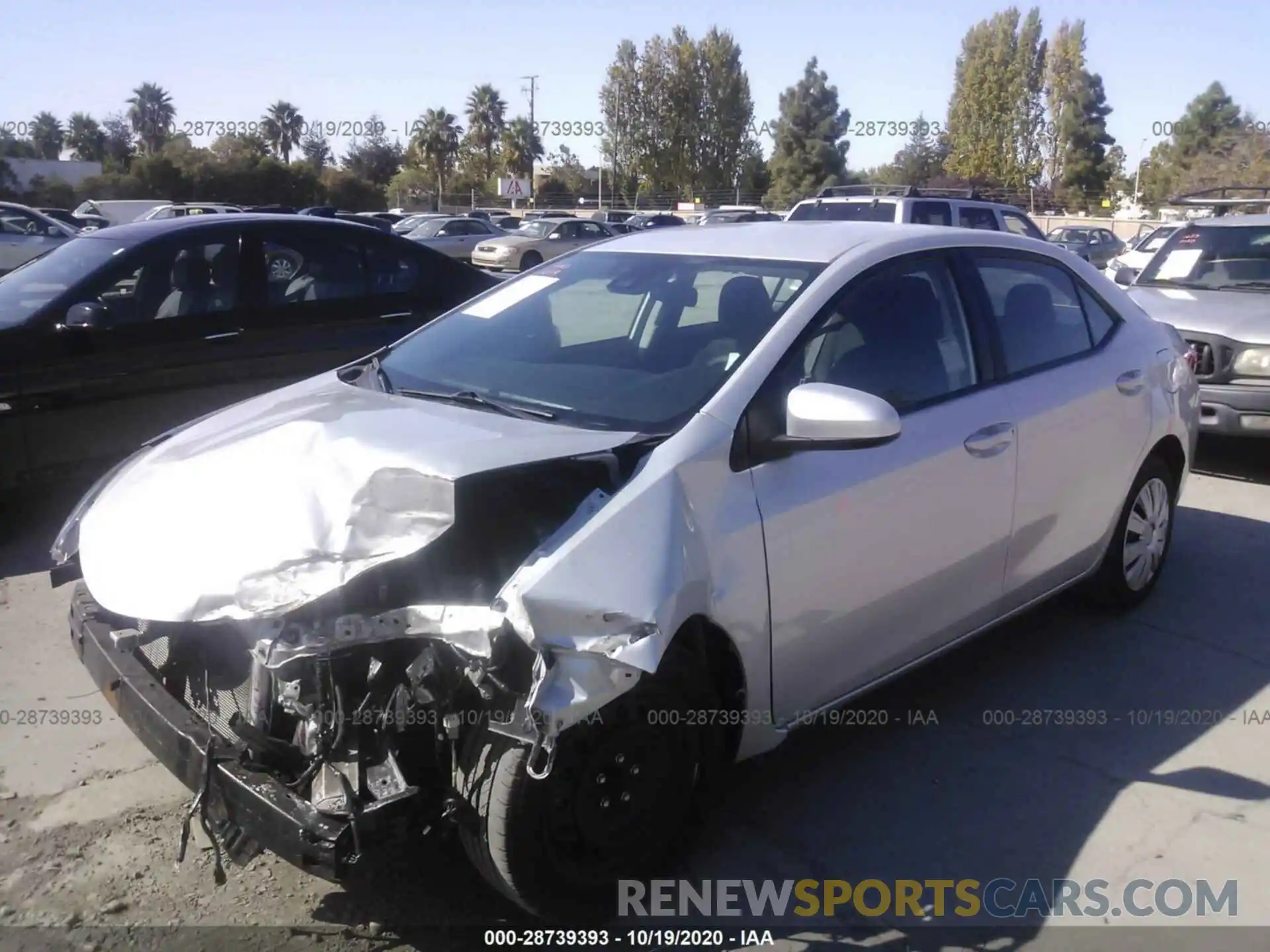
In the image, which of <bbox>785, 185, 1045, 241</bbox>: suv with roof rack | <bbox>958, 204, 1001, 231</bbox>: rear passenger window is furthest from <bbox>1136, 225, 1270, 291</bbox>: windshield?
<bbox>958, 204, 1001, 231</bbox>: rear passenger window

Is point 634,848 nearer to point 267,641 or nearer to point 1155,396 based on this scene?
point 267,641

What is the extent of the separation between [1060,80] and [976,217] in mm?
53250

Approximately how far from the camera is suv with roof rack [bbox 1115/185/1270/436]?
23.6 feet

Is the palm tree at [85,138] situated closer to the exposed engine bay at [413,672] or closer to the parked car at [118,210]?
the parked car at [118,210]

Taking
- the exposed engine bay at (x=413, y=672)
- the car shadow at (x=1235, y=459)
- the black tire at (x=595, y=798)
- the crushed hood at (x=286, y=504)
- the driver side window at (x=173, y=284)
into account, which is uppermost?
the driver side window at (x=173, y=284)

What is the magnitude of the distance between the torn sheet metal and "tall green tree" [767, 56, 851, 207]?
217ft

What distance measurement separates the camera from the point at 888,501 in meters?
3.40

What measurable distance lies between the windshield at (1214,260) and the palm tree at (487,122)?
66628 mm

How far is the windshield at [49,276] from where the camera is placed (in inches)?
233

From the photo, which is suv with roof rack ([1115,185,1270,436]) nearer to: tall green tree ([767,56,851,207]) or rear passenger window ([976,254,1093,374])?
rear passenger window ([976,254,1093,374])

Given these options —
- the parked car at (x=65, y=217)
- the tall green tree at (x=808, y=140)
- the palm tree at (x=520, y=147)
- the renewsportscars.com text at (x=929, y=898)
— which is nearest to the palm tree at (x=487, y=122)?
the palm tree at (x=520, y=147)

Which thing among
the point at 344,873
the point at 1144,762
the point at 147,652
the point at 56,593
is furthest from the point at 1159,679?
the point at 56,593

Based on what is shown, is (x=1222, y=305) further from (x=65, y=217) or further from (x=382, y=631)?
(x=65, y=217)

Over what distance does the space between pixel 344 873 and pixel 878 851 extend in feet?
5.24
